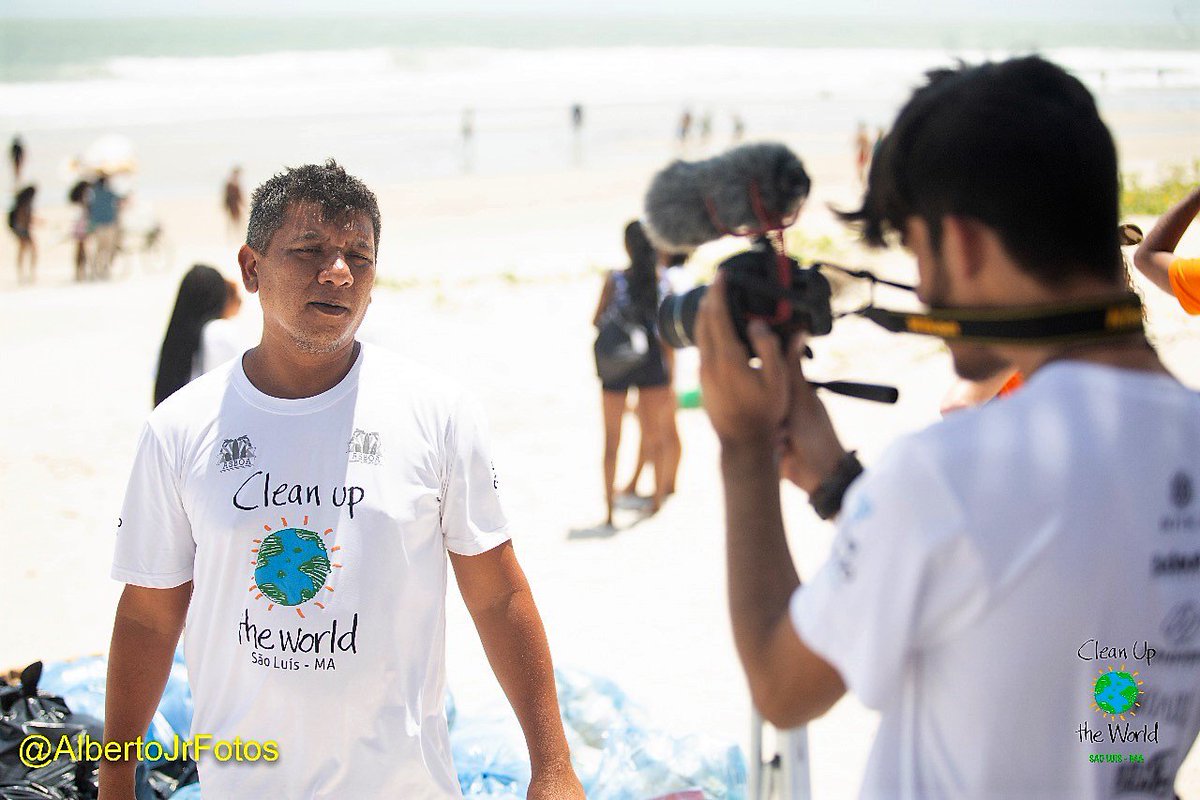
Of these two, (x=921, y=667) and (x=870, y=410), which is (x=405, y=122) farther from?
(x=921, y=667)

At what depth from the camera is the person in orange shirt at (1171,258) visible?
3881 millimetres

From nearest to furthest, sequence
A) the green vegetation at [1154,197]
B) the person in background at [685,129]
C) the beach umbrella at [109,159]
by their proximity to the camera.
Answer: the green vegetation at [1154,197]
the beach umbrella at [109,159]
the person in background at [685,129]

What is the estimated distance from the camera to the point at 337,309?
2.61 m

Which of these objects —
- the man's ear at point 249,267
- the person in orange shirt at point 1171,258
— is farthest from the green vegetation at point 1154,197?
the man's ear at point 249,267

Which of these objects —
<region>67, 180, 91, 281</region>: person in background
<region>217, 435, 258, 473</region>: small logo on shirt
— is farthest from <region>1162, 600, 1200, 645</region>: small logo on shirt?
<region>67, 180, 91, 281</region>: person in background

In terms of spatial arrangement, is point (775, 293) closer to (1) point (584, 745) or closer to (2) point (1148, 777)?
(2) point (1148, 777)

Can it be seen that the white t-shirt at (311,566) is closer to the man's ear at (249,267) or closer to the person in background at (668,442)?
the man's ear at (249,267)

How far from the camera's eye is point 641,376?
7.29 m

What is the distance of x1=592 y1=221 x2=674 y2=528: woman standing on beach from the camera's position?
701 cm

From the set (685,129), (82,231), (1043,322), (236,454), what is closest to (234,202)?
(82,231)

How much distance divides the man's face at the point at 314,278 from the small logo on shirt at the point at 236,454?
246 millimetres

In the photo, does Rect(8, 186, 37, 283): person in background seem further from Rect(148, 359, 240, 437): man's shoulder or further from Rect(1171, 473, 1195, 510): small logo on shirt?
Rect(1171, 473, 1195, 510): small logo on shirt

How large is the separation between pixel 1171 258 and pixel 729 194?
2883 mm

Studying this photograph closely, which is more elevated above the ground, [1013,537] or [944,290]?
[944,290]
